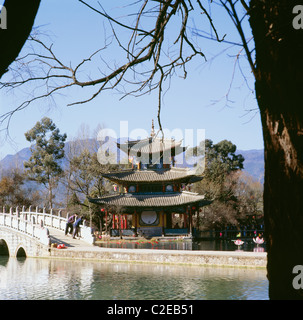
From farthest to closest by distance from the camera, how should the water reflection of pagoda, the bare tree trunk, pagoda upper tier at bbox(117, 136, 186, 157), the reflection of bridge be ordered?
pagoda upper tier at bbox(117, 136, 186, 157)
the water reflection of pagoda
the reflection of bridge
the bare tree trunk

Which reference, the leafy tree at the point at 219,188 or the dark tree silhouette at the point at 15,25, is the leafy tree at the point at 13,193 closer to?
the leafy tree at the point at 219,188

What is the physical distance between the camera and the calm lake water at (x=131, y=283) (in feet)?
40.1

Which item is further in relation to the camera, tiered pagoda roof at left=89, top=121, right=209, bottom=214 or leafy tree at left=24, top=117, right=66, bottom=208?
leafy tree at left=24, top=117, right=66, bottom=208

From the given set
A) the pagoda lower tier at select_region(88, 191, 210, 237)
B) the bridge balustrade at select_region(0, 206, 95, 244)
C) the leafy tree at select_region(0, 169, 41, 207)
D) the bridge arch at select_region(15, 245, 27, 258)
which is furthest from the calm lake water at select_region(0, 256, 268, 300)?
the leafy tree at select_region(0, 169, 41, 207)

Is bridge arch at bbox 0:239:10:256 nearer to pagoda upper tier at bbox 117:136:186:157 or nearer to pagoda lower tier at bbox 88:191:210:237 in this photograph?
pagoda lower tier at bbox 88:191:210:237

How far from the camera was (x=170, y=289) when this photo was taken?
1293 centimetres

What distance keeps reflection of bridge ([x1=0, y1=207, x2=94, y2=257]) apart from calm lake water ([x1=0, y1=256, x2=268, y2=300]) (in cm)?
377

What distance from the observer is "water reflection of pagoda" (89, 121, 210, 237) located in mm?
32531

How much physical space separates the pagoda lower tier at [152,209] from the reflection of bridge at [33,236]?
625cm

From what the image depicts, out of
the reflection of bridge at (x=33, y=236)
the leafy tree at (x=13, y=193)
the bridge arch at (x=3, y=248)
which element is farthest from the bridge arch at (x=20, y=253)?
the leafy tree at (x=13, y=193)

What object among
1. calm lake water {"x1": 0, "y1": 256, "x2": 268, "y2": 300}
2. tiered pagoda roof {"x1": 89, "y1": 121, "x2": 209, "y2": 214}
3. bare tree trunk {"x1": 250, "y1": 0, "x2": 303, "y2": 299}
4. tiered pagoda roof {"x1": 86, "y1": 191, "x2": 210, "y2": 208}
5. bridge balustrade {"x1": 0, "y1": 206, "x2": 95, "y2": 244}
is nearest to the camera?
bare tree trunk {"x1": 250, "y1": 0, "x2": 303, "y2": 299}

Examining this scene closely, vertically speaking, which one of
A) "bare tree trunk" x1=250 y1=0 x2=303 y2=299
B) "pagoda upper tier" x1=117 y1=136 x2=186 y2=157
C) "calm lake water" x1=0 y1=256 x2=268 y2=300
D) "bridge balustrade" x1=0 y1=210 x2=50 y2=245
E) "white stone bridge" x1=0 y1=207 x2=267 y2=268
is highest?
"pagoda upper tier" x1=117 y1=136 x2=186 y2=157

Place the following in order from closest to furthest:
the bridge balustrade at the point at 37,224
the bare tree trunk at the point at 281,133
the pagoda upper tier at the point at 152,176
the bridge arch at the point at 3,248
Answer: the bare tree trunk at the point at 281,133 → the bridge balustrade at the point at 37,224 → the bridge arch at the point at 3,248 → the pagoda upper tier at the point at 152,176
